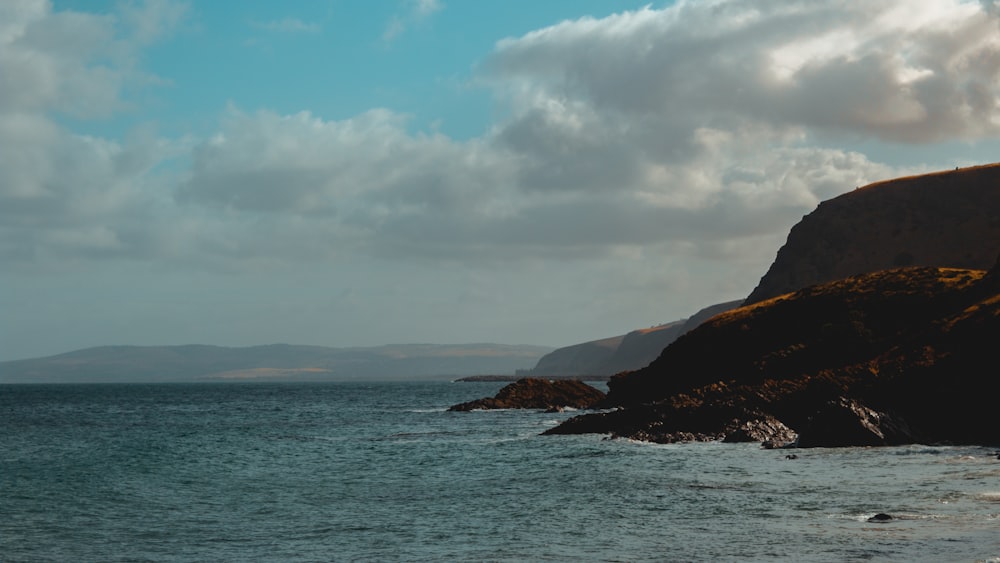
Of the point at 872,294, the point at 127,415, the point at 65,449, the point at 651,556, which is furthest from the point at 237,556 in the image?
the point at 127,415

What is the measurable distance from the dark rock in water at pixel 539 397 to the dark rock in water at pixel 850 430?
66.3 metres

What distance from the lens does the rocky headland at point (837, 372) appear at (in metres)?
51.5

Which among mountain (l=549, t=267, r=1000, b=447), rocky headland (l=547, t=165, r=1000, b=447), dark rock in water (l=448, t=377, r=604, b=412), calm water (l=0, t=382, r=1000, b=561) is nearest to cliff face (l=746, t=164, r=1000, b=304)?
dark rock in water (l=448, t=377, r=604, b=412)

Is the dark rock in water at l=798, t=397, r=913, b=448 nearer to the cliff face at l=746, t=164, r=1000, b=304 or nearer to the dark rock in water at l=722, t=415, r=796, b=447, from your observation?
the dark rock in water at l=722, t=415, r=796, b=447

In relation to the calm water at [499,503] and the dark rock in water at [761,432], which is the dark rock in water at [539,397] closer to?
the calm water at [499,503]

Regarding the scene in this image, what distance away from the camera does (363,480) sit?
43.5 meters

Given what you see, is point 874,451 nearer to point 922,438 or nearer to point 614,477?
point 922,438

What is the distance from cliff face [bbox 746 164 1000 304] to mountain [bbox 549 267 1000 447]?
3887 inches

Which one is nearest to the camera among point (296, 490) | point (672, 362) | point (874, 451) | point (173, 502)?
point (173, 502)

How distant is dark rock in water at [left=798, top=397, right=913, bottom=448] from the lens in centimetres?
4984

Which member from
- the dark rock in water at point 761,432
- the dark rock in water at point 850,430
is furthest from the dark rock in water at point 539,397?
the dark rock in water at point 850,430

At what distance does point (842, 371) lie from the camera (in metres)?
62.6

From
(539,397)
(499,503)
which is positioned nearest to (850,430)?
(499,503)

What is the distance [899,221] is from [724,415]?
146 metres
